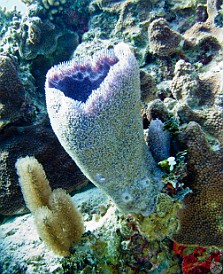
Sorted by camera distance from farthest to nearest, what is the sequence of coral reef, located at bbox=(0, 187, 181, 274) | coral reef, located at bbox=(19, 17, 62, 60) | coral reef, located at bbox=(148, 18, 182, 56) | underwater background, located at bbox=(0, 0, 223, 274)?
coral reef, located at bbox=(19, 17, 62, 60), coral reef, located at bbox=(148, 18, 182, 56), coral reef, located at bbox=(0, 187, 181, 274), underwater background, located at bbox=(0, 0, 223, 274)

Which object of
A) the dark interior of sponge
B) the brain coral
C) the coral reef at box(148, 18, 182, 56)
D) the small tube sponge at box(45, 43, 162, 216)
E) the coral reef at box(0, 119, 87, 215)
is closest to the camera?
the small tube sponge at box(45, 43, 162, 216)

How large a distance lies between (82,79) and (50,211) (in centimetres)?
99

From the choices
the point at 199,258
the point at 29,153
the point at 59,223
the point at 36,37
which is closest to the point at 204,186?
the point at 199,258

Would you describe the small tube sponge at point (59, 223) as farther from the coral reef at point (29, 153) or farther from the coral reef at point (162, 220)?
the coral reef at point (29, 153)

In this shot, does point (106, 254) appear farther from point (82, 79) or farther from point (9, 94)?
point (9, 94)

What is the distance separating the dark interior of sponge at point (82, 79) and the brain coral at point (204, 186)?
72cm

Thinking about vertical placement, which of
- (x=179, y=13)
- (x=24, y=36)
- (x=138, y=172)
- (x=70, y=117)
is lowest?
(x=138, y=172)

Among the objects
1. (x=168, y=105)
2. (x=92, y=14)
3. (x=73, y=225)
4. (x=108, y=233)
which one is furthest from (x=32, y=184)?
(x=92, y=14)

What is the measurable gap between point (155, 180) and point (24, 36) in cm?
313

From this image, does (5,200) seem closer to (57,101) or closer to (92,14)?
(57,101)

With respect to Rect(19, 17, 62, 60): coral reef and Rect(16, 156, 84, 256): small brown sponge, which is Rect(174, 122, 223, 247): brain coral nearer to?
Rect(16, 156, 84, 256): small brown sponge

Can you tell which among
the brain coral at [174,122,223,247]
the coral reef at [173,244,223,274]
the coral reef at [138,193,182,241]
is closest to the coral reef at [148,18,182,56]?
the brain coral at [174,122,223,247]

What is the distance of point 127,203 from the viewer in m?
1.78

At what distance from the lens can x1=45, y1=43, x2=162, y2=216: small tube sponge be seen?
1424 mm
